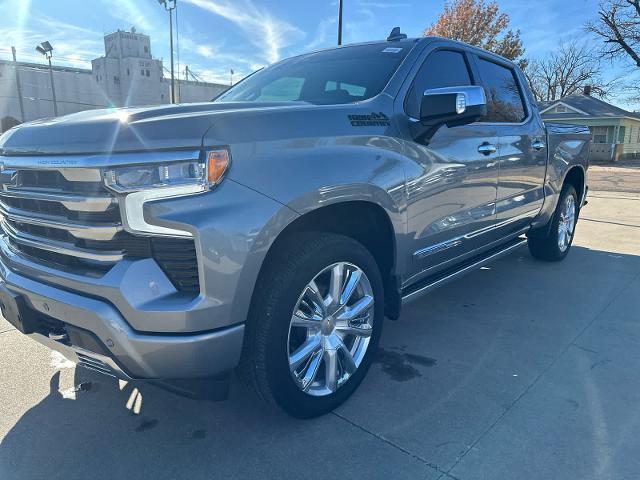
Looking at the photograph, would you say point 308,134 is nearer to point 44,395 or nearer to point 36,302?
point 36,302

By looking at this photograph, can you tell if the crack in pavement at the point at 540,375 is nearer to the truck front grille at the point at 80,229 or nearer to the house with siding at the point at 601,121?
the truck front grille at the point at 80,229

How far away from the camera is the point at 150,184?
6.02 feet

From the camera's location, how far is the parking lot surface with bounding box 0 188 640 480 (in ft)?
7.21

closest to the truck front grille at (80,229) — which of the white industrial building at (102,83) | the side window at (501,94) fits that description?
the side window at (501,94)

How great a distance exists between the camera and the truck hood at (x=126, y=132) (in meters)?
1.85

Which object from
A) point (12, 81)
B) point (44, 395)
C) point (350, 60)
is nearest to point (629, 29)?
point (350, 60)

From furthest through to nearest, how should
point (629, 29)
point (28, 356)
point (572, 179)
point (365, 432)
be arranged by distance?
point (629, 29) < point (572, 179) < point (28, 356) < point (365, 432)

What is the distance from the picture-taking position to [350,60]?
10.8ft

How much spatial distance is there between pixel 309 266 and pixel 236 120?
715mm

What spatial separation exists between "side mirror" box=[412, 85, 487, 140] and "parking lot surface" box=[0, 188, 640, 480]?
1507 mm

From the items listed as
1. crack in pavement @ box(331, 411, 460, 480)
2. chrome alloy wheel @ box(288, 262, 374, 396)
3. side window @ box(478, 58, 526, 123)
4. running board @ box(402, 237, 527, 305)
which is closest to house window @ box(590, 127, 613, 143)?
side window @ box(478, 58, 526, 123)

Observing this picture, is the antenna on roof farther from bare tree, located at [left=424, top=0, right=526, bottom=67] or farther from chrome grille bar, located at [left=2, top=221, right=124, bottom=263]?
bare tree, located at [left=424, top=0, right=526, bottom=67]

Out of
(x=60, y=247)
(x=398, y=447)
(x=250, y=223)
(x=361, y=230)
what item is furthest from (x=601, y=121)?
(x=60, y=247)

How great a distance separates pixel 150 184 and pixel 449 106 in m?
1.62
